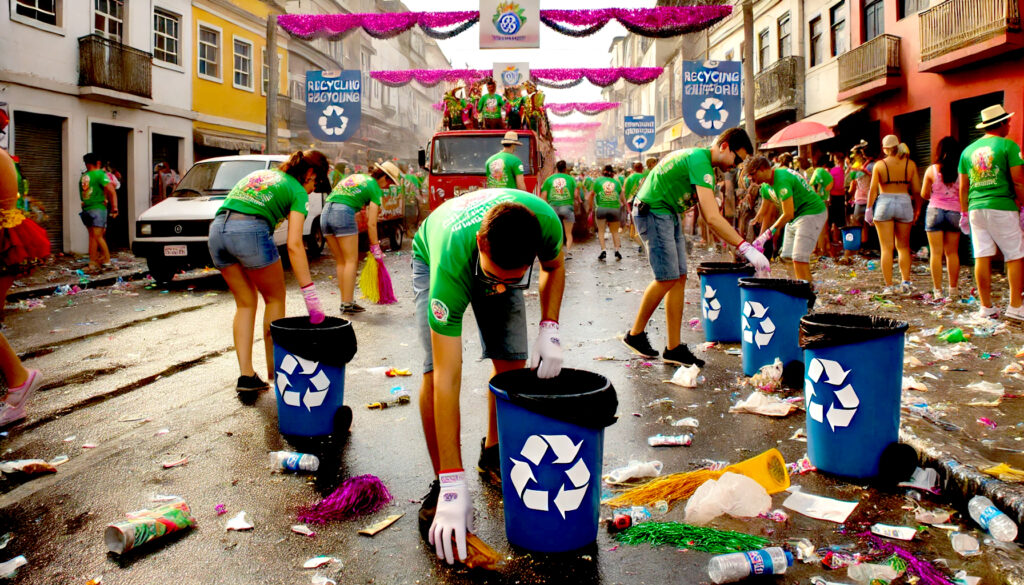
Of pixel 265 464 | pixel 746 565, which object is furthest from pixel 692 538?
pixel 265 464

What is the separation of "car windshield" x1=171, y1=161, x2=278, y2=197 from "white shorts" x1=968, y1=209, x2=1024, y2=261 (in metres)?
10.5

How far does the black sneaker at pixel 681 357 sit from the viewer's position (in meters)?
6.16

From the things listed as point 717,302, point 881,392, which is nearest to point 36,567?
point 881,392

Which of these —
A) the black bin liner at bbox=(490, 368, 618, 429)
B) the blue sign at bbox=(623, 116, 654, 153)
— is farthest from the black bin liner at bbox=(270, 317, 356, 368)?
the blue sign at bbox=(623, 116, 654, 153)

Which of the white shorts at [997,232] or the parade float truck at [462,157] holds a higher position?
the parade float truck at [462,157]

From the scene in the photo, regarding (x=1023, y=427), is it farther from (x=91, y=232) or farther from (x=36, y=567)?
(x=91, y=232)

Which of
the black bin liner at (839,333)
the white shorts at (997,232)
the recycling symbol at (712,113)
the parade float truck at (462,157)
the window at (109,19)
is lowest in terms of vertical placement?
the black bin liner at (839,333)

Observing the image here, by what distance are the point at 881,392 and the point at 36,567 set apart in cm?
361

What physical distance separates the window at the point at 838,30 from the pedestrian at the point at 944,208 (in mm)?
14996

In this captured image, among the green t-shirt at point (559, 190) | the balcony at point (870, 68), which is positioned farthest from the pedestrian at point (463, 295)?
the balcony at point (870, 68)

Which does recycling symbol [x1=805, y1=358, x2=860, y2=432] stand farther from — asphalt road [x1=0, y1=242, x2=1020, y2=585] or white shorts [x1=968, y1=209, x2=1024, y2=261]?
white shorts [x1=968, y1=209, x2=1024, y2=261]

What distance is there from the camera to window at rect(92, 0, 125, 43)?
1945 cm

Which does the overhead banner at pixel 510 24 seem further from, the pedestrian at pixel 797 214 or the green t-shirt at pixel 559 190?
the pedestrian at pixel 797 214

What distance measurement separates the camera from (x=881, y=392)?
3527 mm
